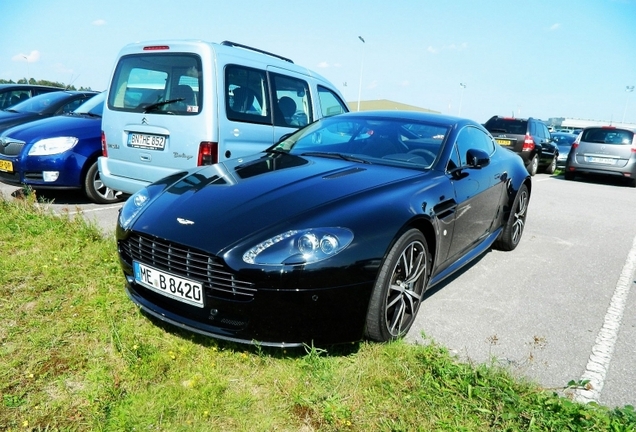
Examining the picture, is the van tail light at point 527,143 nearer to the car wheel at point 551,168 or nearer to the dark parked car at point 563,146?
the car wheel at point 551,168

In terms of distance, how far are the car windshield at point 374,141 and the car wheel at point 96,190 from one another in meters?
3.02

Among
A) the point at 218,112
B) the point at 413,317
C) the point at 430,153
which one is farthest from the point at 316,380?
the point at 218,112

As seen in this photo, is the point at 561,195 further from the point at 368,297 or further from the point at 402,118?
the point at 368,297

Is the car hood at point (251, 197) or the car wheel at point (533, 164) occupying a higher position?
the car hood at point (251, 197)

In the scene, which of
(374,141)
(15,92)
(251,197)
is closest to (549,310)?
(374,141)

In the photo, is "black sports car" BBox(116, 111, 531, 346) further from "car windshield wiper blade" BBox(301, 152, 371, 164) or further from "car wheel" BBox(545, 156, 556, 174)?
"car wheel" BBox(545, 156, 556, 174)

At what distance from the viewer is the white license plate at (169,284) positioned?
2375mm

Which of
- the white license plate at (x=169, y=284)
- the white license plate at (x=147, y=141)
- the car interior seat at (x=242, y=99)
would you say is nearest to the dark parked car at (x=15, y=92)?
the white license plate at (x=147, y=141)

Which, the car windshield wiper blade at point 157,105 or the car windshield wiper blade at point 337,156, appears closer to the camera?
the car windshield wiper blade at point 337,156

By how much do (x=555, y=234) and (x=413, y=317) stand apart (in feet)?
12.6

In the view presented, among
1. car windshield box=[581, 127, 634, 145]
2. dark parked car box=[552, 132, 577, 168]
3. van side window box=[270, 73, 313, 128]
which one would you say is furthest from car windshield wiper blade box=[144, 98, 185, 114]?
dark parked car box=[552, 132, 577, 168]

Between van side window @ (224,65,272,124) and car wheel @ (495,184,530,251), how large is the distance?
2725 millimetres

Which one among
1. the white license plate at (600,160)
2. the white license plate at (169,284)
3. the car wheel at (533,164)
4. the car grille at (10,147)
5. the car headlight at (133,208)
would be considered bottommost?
the car wheel at (533,164)

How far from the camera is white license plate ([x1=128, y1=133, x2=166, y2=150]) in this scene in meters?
4.78
